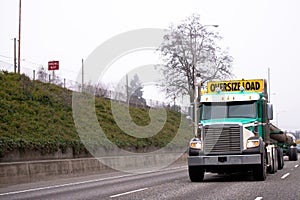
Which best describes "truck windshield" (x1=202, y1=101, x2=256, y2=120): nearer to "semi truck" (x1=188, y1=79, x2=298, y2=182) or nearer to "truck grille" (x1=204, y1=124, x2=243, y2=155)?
"semi truck" (x1=188, y1=79, x2=298, y2=182)

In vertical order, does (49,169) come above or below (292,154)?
above

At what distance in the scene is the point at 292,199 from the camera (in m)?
12.2

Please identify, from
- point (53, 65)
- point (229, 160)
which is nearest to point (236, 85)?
point (229, 160)

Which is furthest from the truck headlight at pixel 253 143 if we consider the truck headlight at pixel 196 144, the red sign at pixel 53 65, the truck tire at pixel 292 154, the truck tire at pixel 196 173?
the red sign at pixel 53 65

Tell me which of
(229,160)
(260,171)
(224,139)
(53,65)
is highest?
(53,65)

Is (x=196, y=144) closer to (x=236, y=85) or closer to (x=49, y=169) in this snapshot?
(x=236, y=85)

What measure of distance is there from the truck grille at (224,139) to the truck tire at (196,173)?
0.83 metres

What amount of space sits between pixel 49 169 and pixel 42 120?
8.59 m

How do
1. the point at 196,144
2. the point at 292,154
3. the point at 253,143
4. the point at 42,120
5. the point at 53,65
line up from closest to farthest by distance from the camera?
1. the point at 253,143
2. the point at 196,144
3. the point at 42,120
4. the point at 292,154
5. the point at 53,65

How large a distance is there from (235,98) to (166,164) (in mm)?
18369

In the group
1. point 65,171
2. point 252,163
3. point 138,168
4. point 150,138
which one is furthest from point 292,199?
point 150,138

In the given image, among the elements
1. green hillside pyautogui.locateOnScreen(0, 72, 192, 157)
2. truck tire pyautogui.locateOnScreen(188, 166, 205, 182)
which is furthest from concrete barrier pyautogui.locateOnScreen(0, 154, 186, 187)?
truck tire pyautogui.locateOnScreen(188, 166, 205, 182)

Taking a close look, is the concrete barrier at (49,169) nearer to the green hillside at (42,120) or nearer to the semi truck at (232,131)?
the green hillside at (42,120)

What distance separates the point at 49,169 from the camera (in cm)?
2206
